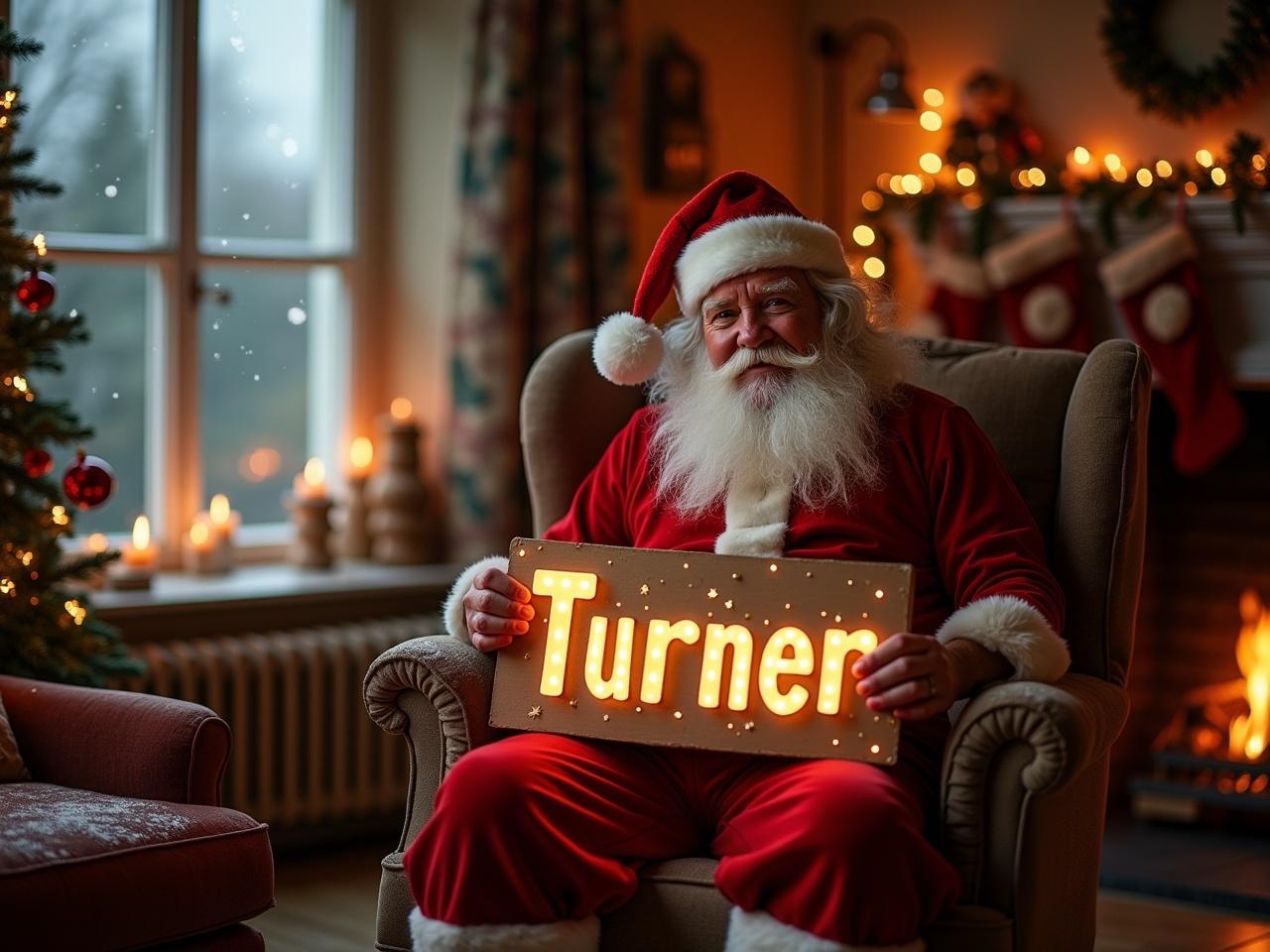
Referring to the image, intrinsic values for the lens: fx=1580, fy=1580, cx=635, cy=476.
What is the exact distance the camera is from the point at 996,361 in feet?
8.75

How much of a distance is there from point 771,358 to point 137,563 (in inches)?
64.7

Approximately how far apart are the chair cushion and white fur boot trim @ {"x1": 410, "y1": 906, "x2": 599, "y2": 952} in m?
0.34

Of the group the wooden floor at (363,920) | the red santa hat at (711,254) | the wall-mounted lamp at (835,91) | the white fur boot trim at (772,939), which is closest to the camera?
the white fur boot trim at (772,939)

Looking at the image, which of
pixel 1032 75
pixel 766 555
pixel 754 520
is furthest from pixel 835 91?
pixel 766 555

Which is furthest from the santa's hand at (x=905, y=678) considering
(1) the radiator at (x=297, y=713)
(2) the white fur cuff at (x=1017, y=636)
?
(1) the radiator at (x=297, y=713)

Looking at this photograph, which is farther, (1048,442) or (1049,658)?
(1048,442)

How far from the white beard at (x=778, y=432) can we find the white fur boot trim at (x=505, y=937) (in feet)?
2.34

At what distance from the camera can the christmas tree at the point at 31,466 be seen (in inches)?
103

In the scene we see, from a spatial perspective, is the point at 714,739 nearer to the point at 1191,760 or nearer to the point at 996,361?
the point at 996,361

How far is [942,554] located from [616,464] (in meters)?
0.56

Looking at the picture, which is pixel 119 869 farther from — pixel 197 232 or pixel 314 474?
pixel 197 232

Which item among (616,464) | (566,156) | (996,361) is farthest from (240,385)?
(996,361)

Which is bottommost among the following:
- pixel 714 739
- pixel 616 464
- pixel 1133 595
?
pixel 714 739

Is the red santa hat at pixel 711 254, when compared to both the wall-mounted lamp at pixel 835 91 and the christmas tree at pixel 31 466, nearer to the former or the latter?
the christmas tree at pixel 31 466
